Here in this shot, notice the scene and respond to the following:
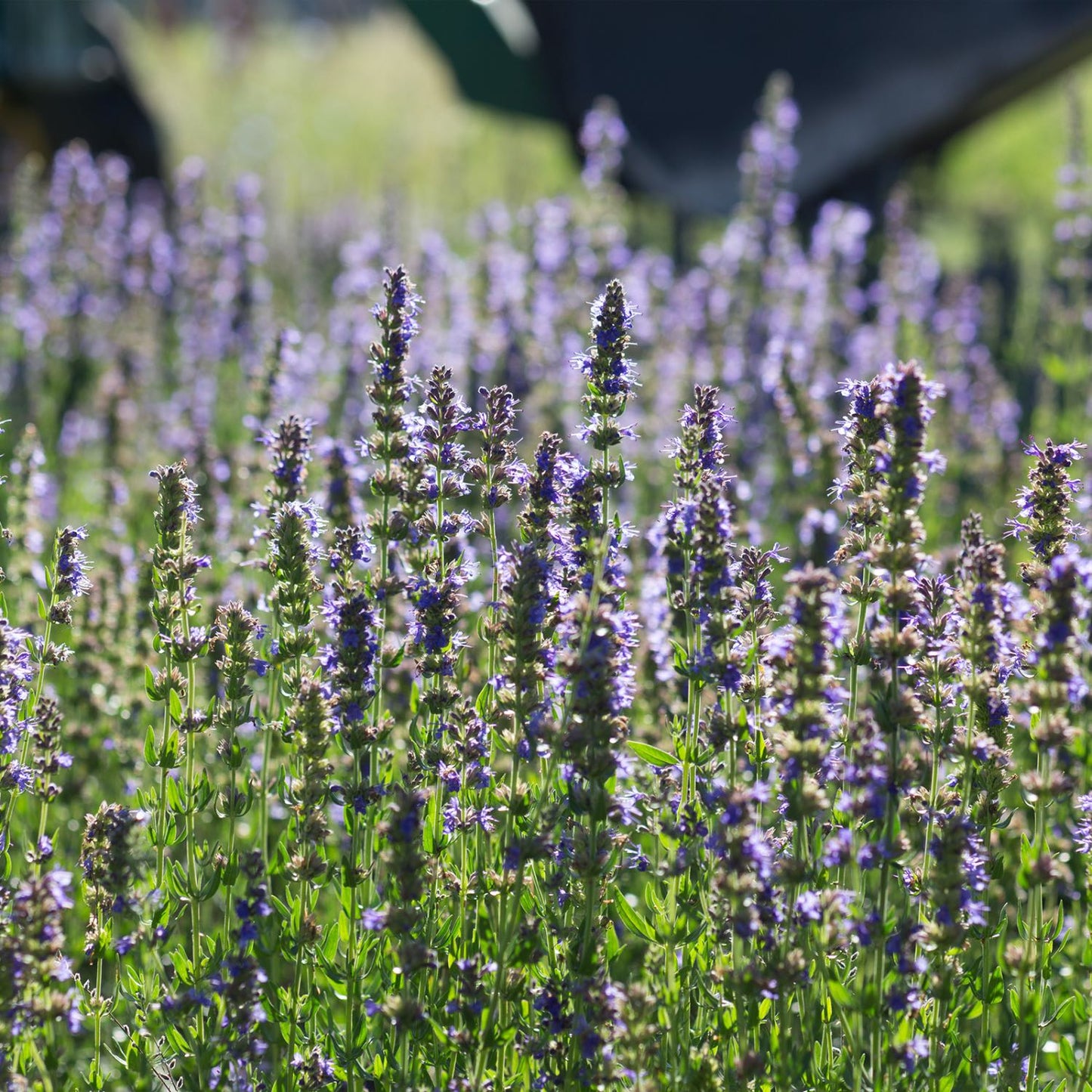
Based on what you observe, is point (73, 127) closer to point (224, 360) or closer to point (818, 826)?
point (224, 360)

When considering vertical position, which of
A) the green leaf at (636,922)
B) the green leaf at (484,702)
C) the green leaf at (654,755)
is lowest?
the green leaf at (636,922)

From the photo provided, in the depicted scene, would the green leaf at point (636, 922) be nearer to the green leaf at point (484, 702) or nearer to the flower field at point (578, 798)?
the flower field at point (578, 798)

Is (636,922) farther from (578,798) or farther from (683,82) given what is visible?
(683,82)

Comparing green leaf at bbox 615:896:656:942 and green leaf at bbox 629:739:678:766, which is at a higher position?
green leaf at bbox 629:739:678:766

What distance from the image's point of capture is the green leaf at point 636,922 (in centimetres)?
286

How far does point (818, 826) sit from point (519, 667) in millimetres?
772

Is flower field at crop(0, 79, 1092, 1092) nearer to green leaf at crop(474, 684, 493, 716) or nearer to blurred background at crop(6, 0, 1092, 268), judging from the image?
green leaf at crop(474, 684, 493, 716)

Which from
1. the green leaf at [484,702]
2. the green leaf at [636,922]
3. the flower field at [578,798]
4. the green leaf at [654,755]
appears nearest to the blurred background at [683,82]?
the flower field at [578,798]

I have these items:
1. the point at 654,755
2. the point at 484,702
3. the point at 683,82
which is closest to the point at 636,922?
the point at 654,755

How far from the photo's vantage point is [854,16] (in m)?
11.7

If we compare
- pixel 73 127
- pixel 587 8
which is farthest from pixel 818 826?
pixel 73 127

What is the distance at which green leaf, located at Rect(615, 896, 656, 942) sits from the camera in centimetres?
286

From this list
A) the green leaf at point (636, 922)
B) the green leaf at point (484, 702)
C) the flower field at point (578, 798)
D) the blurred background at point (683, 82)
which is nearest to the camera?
the flower field at point (578, 798)

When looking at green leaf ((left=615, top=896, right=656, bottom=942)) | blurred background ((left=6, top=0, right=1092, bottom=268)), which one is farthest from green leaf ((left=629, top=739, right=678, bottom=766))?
blurred background ((left=6, top=0, right=1092, bottom=268))
